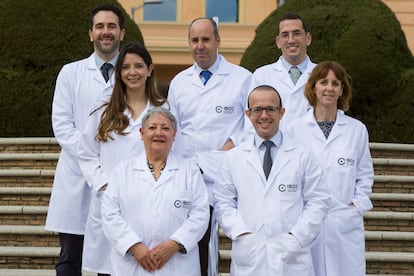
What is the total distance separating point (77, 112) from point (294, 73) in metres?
1.59

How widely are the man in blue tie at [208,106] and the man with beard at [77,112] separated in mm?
510

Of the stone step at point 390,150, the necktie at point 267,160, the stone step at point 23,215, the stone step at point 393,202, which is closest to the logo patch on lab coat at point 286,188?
the necktie at point 267,160

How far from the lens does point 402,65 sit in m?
10.8

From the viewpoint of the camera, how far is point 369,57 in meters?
10.4

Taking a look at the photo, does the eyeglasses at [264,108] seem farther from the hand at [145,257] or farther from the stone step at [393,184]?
the stone step at [393,184]

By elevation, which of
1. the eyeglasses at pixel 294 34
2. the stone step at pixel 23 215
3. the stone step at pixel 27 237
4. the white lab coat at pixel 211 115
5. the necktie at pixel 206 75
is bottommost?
the stone step at pixel 27 237

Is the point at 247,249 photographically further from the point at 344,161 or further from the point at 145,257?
the point at 344,161

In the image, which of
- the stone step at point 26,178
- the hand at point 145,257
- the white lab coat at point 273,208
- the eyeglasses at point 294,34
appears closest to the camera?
the hand at point 145,257

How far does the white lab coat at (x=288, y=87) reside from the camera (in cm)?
558

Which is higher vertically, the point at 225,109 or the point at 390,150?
the point at 225,109

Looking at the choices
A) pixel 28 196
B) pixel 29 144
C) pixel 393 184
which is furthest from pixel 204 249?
pixel 29 144

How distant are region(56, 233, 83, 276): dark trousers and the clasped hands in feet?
3.17

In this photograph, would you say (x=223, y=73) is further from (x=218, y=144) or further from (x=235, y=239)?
(x=235, y=239)

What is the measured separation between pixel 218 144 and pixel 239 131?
175 millimetres
